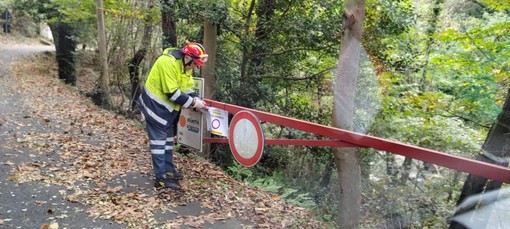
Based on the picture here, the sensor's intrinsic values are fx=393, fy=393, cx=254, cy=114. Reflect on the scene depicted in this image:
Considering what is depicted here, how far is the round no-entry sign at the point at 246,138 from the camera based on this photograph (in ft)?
15.0

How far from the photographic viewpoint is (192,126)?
5.89 metres

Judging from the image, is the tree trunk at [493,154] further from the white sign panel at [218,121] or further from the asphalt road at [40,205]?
the white sign panel at [218,121]

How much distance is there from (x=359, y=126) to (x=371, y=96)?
1.01m

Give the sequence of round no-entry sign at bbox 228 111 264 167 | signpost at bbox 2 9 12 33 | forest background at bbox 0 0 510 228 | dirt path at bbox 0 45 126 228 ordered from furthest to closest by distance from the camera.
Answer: signpost at bbox 2 9 12 33 → forest background at bbox 0 0 510 228 → round no-entry sign at bbox 228 111 264 167 → dirt path at bbox 0 45 126 228

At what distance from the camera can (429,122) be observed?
31.0 feet

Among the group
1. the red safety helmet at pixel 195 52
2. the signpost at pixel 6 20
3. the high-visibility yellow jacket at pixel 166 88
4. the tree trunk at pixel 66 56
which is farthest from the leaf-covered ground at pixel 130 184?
the signpost at pixel 6 20

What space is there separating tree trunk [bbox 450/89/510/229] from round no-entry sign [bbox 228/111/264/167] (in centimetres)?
389

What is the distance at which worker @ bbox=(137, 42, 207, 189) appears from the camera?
16.1ft

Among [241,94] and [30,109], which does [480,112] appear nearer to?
[241,94]

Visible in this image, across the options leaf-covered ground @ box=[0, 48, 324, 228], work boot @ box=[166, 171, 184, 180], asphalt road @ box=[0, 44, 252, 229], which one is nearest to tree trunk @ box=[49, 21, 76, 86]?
leaf-covered ground @ box=[0, 48, 324, 228]

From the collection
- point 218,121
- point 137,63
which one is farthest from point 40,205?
point 137,63

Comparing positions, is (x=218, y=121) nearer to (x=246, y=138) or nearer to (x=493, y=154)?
(x=246, y=138)

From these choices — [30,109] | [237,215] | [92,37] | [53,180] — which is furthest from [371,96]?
[92,37]

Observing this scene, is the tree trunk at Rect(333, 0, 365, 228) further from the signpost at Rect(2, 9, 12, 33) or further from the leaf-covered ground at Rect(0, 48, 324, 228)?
the signpost at Rect(2, 9, 12, 33)
